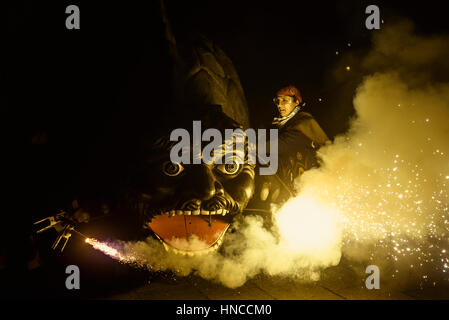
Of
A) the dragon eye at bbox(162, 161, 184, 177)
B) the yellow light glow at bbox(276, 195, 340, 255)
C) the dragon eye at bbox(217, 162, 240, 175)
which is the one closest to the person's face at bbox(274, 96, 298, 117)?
the yellow light glow at bbox(276, 195, 340, 255)

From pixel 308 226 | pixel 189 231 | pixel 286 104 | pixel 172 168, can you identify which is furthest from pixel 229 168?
pixel 286 104

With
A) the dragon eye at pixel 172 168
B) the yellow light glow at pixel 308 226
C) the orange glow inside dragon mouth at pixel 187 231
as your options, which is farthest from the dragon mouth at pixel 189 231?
the yellow light glow at pixel 308 226

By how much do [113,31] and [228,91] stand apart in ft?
6.12

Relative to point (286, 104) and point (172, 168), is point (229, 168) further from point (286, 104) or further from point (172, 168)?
point (286, 104)

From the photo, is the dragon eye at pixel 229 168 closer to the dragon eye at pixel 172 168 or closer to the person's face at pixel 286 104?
the dragon eye at pixel 172 168

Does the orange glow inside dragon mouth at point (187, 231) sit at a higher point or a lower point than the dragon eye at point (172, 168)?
lower

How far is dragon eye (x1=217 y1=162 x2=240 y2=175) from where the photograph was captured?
13.6 ft

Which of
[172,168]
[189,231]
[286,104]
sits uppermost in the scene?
[286,104]

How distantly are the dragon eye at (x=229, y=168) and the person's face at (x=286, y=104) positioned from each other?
1899mm

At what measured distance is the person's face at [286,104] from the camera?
562 cm

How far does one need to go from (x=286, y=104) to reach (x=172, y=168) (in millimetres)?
2541

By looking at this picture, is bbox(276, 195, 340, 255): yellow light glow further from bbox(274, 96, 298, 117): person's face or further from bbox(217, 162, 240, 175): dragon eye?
bbox(274, 96, 298, 117): person's face

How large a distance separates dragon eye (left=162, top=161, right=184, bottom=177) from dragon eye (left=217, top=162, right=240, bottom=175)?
48cm

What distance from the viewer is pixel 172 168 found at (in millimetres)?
4020
